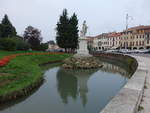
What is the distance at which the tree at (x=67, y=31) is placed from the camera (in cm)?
3872

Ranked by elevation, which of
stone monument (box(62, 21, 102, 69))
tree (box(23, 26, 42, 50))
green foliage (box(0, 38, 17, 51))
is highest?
tree (box(23, 26, 42, 50))

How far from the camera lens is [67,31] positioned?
38.8m

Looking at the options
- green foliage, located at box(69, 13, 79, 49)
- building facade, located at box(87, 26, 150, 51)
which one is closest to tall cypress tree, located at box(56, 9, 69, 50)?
green foliage, located at box(69, 13, 79, 49)

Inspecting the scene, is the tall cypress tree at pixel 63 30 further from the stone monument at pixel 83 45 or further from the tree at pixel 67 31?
the stone monument at pixel 83 45

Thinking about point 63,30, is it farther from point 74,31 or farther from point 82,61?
point 82,61

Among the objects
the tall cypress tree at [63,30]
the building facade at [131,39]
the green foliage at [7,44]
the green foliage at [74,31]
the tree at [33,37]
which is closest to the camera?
the green foliage at [7,44]

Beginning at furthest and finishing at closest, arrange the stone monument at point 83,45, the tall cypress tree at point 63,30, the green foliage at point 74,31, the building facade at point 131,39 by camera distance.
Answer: the building facade at point 131,39
the green foliage at point 74,31
the tall cypress tree at point 63,30
the stone monument at point 83,45

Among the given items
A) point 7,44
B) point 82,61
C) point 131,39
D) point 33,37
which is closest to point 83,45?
point 82,61

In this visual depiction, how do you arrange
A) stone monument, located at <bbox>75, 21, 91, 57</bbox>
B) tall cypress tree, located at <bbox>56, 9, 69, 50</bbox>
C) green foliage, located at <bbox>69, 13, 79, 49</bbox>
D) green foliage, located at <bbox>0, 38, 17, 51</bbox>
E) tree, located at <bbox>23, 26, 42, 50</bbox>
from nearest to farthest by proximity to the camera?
stone monument, located at <bbox>75, 21, 91, 57</bbox> < green foliage, located at <bbox>0, 38, 17, 51</bbox> < tall cypress tree, located at <bbox>56, 9, 69, 50</bbox> < green foliage, located at <bbox>69, 13, 79, 49</bbox> < tree, located at <bbox>23, 26, 42, 50</bbox>

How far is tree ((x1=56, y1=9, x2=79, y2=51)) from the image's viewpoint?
38.7 m

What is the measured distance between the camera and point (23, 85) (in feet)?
25.2

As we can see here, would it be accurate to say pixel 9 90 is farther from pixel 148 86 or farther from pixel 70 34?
pixel 70 34

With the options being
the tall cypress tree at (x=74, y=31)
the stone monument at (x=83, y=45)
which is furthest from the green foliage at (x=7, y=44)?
the tall cypress tree at (x=74, y=31)

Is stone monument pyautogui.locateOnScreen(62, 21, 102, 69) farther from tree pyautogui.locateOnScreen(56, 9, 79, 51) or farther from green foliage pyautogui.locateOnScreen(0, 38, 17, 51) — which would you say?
tree pyautogui.locateOnScreen(56, 9, 79, 51)
